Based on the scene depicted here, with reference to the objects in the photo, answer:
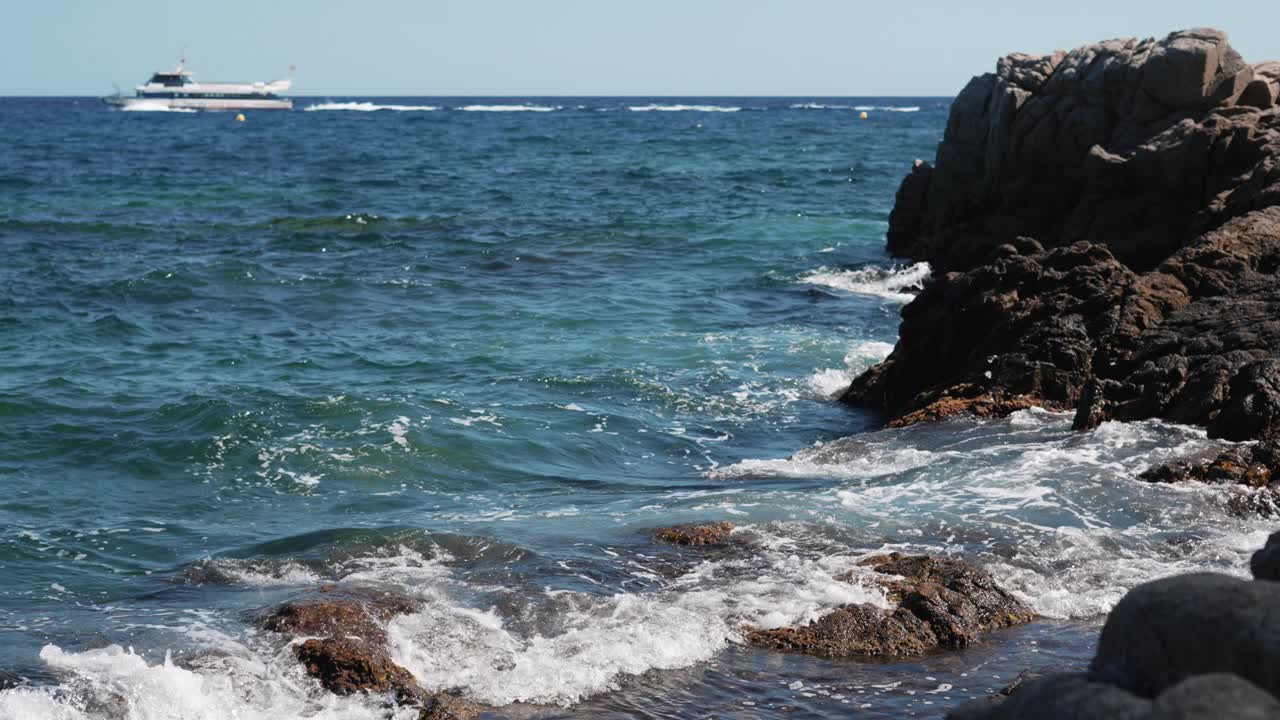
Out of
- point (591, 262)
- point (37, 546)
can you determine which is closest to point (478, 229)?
point (591, 262)

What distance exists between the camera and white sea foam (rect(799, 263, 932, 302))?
23973mm

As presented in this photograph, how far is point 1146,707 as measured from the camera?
3.64 metres

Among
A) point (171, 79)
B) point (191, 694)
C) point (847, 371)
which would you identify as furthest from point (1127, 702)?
point (171, 79)

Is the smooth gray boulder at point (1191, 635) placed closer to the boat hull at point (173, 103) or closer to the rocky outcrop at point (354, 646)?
the rocky outcrop at point (354, 646)

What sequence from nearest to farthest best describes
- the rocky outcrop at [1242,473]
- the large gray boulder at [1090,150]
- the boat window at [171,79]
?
the rocky outcrop at [1242,473], the large gray boulder at [1090,150], the boat window at [171,79]

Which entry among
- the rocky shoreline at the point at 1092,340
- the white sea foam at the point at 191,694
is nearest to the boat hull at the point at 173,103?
the rocky shoreline at the point at 1092,340

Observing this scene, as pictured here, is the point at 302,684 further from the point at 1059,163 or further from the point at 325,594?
the point at 1059,163

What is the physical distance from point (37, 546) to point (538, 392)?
6.80 meters

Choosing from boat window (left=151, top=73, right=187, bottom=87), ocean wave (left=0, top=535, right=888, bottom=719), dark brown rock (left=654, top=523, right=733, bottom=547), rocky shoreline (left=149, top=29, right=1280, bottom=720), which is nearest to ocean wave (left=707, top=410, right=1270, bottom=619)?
rocky shoreline (left=149, top=29, right=1280, bottom=720)

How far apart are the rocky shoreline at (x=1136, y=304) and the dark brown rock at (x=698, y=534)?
11.5ft

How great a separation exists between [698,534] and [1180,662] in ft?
19.6

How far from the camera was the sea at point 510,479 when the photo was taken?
7531mm

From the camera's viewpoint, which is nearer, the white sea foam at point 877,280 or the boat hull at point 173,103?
the white sea foam at point 877,280

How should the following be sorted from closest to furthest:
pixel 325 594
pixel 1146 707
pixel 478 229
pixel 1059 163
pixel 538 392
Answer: pixel 1146 707 < pixel 325 594 < pixel 538 392 < pixel 1059 163 < pixel 478 229
